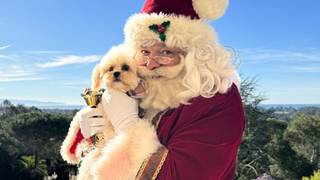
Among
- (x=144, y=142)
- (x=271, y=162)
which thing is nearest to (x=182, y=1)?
(x=144, y=142)

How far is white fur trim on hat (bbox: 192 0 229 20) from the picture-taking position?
230cm

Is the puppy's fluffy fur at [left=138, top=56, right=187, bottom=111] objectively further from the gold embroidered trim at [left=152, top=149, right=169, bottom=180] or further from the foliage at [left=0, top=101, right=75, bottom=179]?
the foliage at [left=0, top=101, right=75, bottom=179]

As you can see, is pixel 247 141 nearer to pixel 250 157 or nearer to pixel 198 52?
pixel 250 157

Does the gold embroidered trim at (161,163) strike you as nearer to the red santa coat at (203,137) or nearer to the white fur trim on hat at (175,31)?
the red santa coat at (203,137)

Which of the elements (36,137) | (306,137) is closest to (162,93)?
(306,137)

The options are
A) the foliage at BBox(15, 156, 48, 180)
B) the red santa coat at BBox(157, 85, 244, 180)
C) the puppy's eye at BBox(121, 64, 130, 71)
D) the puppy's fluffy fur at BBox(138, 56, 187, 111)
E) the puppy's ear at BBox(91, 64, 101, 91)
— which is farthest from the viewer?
the foliage at BBox(15, 156, 48, 180)

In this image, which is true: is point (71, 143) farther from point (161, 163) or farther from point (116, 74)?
point (161, 163)

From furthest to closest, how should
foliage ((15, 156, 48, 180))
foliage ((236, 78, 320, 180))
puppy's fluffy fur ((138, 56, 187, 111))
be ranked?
1. foliage ((15, 156, 48, 180))
2. foliage ((236, 78, 320, 180))
3. puppy's fluffy fur ((138, 56, 187, 111))

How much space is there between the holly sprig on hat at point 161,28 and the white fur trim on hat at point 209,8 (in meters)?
0.16

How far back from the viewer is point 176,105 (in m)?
2.19

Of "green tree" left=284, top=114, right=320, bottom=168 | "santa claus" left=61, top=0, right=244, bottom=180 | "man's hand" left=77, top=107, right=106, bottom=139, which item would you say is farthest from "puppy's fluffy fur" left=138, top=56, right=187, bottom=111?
"green tree" left=284, top=114, right=320, bottom=168

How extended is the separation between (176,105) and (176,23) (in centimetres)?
36

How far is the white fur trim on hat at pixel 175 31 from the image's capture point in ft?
7.32

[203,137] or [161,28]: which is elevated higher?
[161,28]
